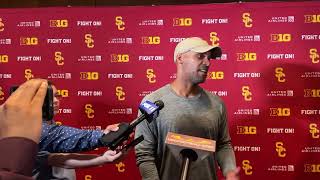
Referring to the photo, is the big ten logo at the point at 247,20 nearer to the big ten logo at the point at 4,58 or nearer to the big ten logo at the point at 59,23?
the big ten logo at the point at 59,23

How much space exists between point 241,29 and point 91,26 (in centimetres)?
111

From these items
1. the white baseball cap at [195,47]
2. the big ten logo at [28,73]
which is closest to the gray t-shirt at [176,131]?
the white baseball cap at [195,47]

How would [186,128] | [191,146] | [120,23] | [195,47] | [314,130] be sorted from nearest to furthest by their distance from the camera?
[191,146] < [186,128] < [195,47] < [314,130] < [120,23]

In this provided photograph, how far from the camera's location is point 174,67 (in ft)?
10.6

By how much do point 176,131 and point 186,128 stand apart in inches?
2.0

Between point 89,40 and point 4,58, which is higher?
point 89,40

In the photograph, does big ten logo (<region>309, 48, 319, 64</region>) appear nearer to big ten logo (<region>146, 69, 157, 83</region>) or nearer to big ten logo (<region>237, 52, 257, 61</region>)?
big ten logo (<region>237, 52, 257, 61</region>)

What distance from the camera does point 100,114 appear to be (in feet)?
10.7

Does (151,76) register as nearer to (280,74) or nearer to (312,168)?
(280,74)

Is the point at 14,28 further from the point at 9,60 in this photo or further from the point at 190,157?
the point at 190,157

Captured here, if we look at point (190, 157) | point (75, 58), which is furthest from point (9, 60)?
point (190, 157)

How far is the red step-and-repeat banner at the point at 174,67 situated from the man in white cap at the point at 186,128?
0.91 m

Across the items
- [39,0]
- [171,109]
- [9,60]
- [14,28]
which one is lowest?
[171,109]

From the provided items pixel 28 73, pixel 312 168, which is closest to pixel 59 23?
pixel 28 73
